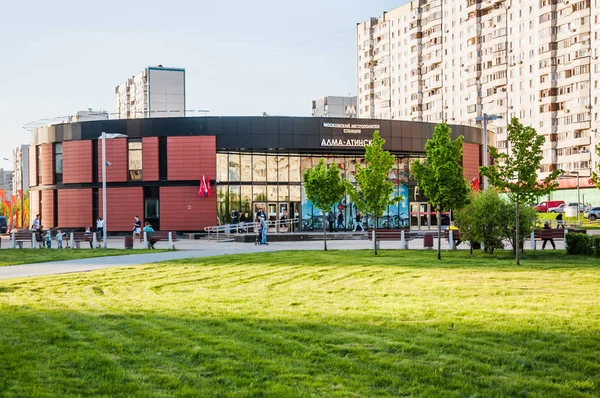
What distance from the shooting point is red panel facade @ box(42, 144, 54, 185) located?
2261 inches

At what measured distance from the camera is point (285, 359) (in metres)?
8.45

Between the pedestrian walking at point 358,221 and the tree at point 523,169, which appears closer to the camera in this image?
the tree at point 523,169

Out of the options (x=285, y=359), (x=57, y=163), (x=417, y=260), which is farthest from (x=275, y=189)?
(x=285, y=359)

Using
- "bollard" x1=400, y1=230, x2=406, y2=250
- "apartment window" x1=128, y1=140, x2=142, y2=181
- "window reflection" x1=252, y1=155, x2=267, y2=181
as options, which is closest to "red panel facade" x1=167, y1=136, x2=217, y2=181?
"apartment window" x1=128, y1=140, x2=142, y2=181

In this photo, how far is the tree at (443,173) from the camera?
1012 inches

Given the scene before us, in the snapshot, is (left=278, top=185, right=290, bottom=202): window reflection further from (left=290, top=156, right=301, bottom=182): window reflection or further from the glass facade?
(left=290, top=156, right=301, bottom=182): window reflection

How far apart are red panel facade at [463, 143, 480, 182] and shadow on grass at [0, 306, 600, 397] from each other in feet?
172

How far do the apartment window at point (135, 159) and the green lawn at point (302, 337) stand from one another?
36712mm

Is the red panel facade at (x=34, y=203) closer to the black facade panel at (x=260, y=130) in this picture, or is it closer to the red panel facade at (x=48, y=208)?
the red panel facade at (x=48, y=208)

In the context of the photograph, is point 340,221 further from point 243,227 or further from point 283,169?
point 243,227

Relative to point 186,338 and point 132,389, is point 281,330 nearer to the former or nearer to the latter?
point 186,338

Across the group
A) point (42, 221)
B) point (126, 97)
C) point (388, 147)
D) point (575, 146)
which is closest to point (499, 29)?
point (575, 146)

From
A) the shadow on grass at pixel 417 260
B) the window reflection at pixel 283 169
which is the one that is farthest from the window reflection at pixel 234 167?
the shadow on grass at pixel 417 260

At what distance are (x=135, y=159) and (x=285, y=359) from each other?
47.7 m
